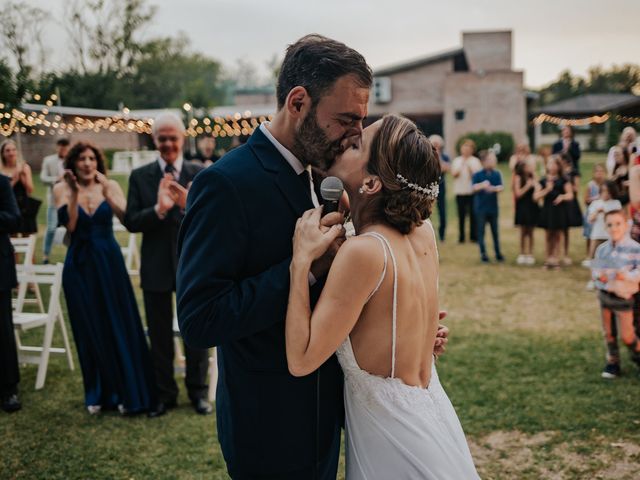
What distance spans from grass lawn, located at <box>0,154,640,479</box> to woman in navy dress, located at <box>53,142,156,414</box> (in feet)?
0.71

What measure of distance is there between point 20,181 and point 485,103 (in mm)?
31030

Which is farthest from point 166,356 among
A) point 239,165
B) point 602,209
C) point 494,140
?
point 494,140

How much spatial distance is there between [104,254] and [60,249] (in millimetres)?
8645

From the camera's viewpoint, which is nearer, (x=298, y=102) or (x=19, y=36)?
(x=298, y=102)

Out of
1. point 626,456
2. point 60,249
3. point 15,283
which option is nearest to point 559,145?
point 60,249

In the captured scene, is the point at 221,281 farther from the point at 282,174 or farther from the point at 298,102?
the point at 298,102

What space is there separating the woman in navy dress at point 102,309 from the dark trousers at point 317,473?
3216 mm

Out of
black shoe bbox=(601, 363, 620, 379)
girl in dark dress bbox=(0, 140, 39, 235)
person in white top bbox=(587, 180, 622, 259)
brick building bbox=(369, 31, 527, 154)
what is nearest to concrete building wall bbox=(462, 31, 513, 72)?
brick building bbox=(369, 31, 527, 154)

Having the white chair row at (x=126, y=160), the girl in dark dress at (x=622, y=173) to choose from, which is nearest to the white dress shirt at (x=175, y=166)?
the girl in dark dress at (x=622, y=173)

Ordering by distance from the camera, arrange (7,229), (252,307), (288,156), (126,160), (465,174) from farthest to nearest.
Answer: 1. (126,160)
2. (465,174)
3. (7,229)
4. (288,156)
5. (252,307)

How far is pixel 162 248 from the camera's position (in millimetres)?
5000

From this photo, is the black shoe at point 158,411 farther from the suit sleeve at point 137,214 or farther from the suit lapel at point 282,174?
the suit lapel at point 282,174

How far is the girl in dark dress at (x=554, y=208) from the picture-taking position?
10852mm

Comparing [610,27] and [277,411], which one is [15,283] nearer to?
[277,411]
